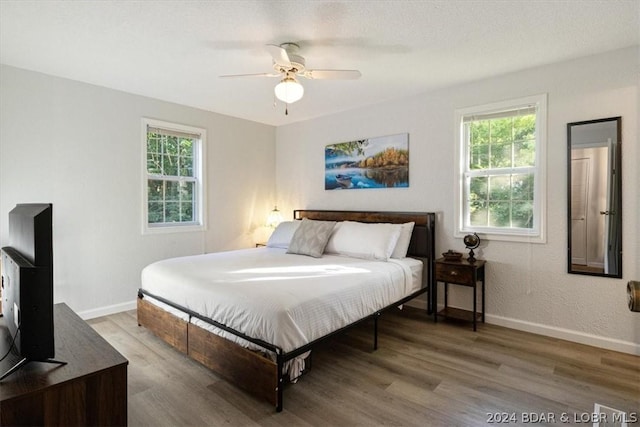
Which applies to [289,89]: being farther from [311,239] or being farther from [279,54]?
[311,239]

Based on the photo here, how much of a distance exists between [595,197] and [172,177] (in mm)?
4445

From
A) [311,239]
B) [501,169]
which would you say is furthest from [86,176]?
[501,169]

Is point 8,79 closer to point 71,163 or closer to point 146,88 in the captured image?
point 71,163

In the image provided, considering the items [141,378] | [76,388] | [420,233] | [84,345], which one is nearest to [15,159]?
[141,378]

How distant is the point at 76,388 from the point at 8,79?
3.27m

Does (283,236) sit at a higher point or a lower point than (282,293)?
higher

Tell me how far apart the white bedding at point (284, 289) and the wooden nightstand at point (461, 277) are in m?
0.25

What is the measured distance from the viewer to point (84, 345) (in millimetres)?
1515

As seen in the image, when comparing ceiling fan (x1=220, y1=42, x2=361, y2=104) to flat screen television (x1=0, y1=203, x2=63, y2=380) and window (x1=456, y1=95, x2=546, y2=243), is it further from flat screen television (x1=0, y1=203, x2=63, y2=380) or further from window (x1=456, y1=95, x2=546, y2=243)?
flat screen television (x1=0, y1=203, x2=63, y2=380)

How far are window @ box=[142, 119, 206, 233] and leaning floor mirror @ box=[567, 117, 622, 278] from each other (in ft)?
13.4

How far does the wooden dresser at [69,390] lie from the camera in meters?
1.15

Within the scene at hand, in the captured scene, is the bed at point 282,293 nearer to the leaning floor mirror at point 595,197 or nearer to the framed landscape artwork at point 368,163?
the framed landscape artwork at point 368,163

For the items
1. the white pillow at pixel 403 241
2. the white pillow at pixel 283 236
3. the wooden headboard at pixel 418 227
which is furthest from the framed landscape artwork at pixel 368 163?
the white pillow at pixel 283 236

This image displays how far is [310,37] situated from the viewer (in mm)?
2531
